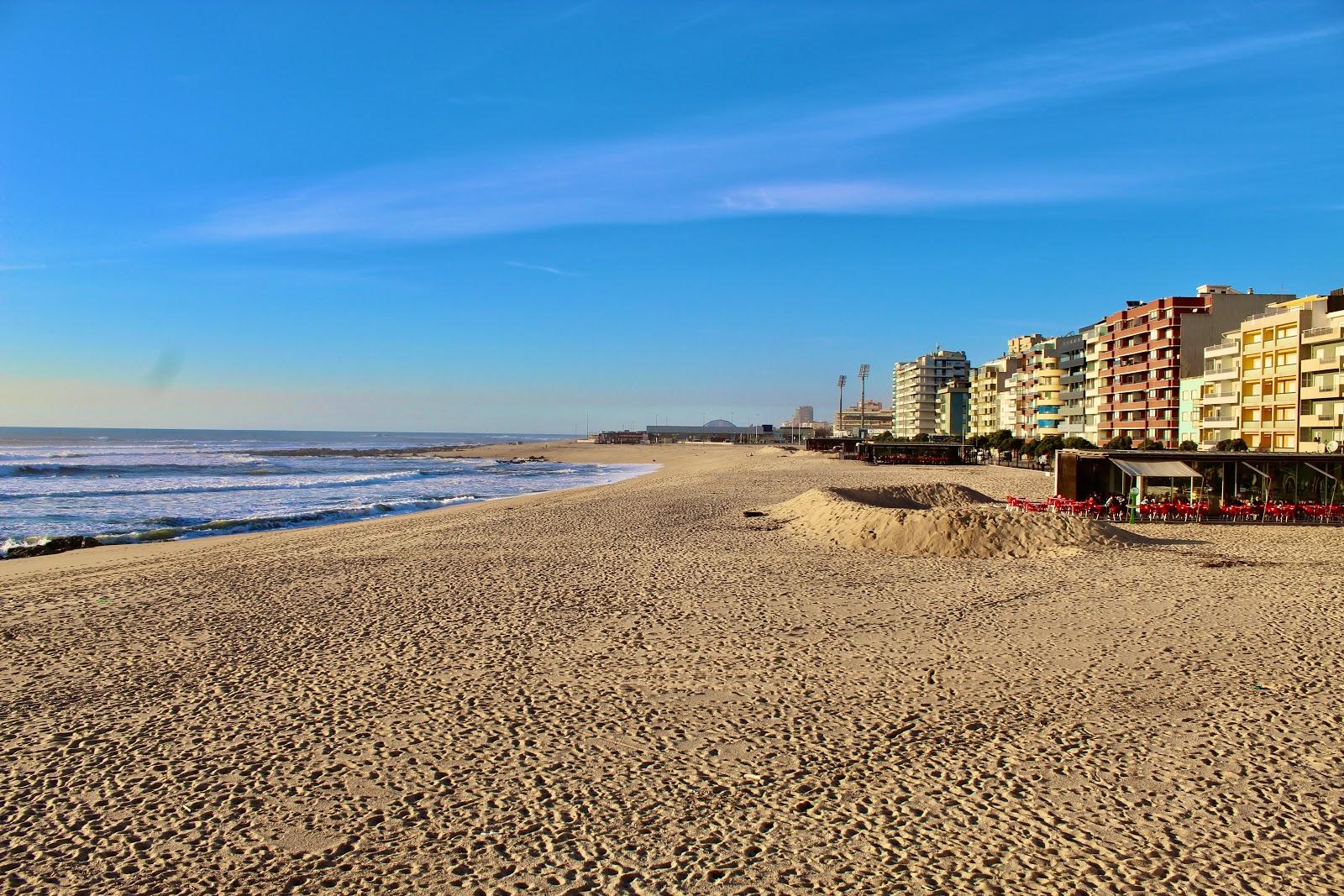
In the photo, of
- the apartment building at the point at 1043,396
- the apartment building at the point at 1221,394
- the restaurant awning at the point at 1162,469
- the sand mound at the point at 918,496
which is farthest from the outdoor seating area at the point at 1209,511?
the apartment building at the point at 1043,396

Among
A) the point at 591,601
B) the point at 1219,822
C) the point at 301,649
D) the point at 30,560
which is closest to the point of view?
the point at 1219,822

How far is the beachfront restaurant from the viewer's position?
23.3m

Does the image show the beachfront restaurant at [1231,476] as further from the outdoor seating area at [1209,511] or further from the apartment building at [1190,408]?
the apartment building at [1190,408]

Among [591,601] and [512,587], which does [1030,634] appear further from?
[512,587]

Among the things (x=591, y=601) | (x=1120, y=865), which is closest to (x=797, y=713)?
(x=1120, y=865)

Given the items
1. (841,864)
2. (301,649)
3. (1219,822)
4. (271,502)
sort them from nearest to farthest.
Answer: (841,864) < (1219,822) < (301,649) < (271,502)

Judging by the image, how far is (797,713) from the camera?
23.8ft

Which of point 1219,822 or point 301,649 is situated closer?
point 1219,822

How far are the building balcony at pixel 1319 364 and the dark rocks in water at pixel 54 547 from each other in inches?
2075

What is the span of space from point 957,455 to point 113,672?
197ft

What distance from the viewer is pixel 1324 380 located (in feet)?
141

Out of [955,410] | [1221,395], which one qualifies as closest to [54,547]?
[1221,395]

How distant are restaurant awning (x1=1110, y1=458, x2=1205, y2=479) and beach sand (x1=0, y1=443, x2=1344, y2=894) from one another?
973 cm

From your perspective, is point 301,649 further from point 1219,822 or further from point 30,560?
point 30,560
